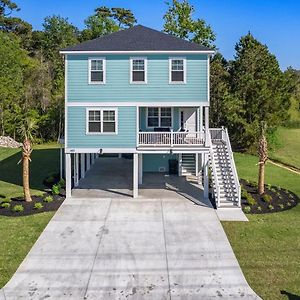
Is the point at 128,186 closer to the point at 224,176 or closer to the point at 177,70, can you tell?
the point at 224,176

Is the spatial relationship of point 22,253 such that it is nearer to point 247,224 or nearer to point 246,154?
point 247,224

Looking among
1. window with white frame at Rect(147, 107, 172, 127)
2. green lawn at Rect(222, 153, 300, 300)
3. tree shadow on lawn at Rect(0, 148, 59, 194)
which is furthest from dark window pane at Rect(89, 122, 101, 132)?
green lawn at Rect(222, 153, 300, 300)

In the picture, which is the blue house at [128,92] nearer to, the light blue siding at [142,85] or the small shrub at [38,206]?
the light blue siding at [142,85]

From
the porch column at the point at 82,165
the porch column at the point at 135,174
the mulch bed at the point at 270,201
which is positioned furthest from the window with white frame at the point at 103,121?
the mulch bed at the point at 270,201

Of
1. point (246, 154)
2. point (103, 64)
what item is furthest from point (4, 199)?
point (246, 154)

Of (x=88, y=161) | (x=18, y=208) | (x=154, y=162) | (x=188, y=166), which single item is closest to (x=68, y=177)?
(x=18, y=208)

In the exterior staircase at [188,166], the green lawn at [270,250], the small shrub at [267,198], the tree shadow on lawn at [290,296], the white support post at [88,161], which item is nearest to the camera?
the tree shadow on lawn at [290,296]
